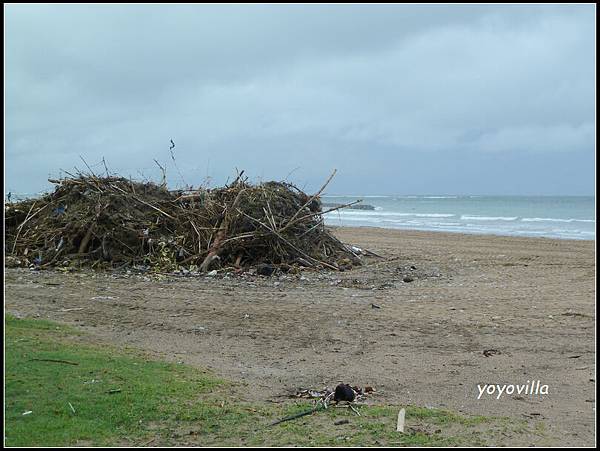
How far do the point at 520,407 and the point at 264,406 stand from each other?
210 centimetres

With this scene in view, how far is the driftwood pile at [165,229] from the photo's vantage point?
44.5 feet

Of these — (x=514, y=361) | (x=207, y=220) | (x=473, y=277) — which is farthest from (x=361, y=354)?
(x=207, y=220)

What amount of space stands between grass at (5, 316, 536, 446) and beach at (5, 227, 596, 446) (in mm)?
347

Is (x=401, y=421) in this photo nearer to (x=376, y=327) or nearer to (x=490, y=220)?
A: (x=376, y=327)

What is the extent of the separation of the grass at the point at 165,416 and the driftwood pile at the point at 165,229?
7570 mm

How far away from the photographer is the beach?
566 centimetres

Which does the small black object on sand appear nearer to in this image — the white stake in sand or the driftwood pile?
the white stake in sand

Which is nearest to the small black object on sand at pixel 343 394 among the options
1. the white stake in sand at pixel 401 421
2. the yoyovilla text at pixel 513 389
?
the white stake in sand at pixel 401 421

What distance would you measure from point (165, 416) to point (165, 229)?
9933 millimetres

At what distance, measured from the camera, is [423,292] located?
36.8 ft

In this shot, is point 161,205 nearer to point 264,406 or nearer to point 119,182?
point 119,182

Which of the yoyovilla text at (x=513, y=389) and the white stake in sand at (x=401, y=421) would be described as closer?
the white stake in sand at (x=401, y=421)

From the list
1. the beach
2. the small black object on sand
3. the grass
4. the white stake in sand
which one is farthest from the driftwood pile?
the white stake in sand

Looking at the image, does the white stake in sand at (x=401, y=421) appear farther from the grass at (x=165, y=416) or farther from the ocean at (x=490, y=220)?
the ocean at (x=490, y=220)
